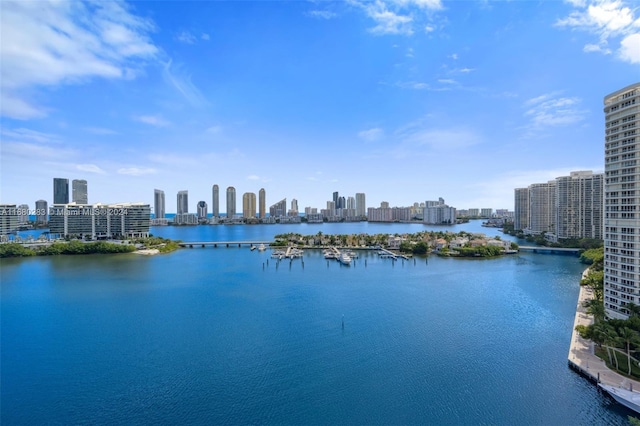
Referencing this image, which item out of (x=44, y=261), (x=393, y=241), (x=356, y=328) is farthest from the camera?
(x=393, y=241)

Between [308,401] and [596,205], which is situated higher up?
[596,205]

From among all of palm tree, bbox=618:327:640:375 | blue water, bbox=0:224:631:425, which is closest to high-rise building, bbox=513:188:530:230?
blue water, bbox=0:224:631:425

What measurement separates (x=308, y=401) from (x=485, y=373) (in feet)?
16.4

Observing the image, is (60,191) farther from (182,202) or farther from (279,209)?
(279,209)

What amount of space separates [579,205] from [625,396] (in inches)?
1428

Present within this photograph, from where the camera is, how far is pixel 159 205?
10331 centimetres

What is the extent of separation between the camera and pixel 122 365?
10070 mm

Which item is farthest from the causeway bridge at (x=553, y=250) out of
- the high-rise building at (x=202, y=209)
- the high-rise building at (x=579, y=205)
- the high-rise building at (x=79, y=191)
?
the high-rise building at (x=202, y=209)

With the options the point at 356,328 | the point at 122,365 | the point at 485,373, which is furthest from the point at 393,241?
the point at 122,365

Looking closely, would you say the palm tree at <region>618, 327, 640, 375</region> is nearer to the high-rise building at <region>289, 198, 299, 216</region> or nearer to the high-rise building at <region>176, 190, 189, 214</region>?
the high-rise building at <region>176, 190, 189, 214</region>

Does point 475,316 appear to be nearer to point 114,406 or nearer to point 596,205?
point 114,406

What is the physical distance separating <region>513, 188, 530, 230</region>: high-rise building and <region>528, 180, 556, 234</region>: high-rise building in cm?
798

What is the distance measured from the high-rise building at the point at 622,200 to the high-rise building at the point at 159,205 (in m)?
108

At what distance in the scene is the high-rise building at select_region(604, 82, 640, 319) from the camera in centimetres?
1050
